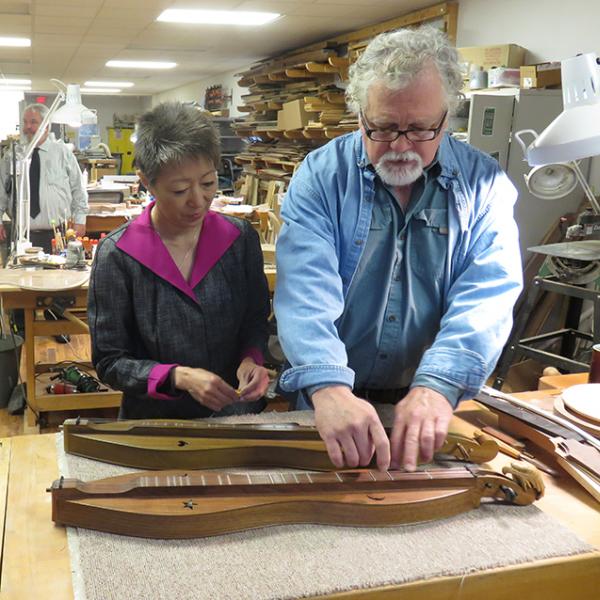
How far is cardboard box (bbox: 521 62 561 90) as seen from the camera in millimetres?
3830

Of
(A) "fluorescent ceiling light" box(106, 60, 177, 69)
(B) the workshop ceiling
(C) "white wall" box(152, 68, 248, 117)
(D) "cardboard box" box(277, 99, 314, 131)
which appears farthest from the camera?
(C) "white wall" box(152, 68, 248, 117)

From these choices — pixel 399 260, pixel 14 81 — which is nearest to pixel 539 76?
pixel 399 260

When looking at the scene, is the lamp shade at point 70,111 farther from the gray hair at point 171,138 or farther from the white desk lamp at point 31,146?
the gray hair at point 171,138

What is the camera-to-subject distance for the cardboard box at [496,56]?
4293 mm

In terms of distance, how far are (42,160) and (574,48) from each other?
3.67 meters

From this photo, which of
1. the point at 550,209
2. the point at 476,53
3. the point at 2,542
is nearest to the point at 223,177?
the point at 476,53

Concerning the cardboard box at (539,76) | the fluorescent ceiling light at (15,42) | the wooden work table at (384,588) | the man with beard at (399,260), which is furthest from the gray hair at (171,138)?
the fluorescent ceiling light at (15,42)

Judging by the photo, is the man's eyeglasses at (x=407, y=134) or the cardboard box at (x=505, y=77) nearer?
the man's eyeglasses at (x=407, y=134)

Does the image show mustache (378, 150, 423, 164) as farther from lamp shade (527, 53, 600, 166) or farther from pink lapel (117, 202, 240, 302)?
pink lapel (117, 202, 240, 302)

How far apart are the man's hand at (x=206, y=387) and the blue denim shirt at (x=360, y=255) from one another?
21 centimetres

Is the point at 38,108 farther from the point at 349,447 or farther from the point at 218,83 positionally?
the point at 218,83

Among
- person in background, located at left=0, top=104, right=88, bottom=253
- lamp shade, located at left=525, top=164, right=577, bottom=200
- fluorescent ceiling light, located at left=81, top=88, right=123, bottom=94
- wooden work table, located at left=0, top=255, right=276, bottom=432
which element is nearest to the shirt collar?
lamp shade, located at left=525, top=164, right=577, bottom=200

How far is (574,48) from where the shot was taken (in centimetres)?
406

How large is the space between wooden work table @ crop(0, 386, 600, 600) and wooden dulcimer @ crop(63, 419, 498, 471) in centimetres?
8
